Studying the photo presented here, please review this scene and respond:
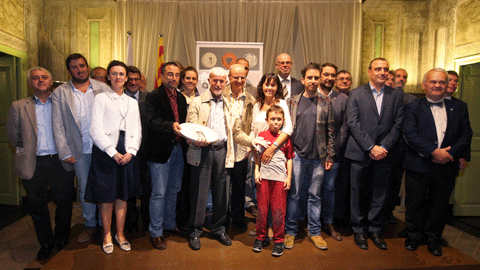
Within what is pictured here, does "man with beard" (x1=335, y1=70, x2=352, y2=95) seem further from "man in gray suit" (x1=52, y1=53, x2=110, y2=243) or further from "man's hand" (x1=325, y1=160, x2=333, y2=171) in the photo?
"man in gray suit" (x1=52, y1=53, x2=110, y2=243)

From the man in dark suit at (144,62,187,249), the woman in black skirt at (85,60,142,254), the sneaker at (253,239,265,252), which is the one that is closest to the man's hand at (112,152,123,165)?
the woman in black skirt at (85,60,142,254)

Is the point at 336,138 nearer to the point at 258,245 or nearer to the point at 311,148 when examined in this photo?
the point at 311,148

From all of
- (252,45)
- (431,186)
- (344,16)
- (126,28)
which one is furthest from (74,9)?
(431,186)

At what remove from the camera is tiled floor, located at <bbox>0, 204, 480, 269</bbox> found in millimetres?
2869

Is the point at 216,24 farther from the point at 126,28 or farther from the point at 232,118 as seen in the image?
the point at 232,118

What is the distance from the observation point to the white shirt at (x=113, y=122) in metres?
2.48

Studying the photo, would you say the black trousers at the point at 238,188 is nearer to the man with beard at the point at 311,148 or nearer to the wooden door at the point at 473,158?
the man with beard at the point at 311,148

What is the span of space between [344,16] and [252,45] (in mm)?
1792

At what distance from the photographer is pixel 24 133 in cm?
266

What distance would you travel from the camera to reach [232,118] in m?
2.75

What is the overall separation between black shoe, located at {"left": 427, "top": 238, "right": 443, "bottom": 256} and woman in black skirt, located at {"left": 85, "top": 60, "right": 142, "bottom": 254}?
2.75 meters

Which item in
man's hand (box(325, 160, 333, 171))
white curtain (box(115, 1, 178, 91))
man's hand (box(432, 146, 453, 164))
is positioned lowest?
man's hand (box(325, 160, 333, 171))

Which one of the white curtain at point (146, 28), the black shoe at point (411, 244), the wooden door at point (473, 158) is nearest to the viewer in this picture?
the black shoe at point (411, 244)

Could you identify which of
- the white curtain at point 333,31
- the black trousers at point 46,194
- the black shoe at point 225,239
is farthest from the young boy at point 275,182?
the white curtain at point 333,31
